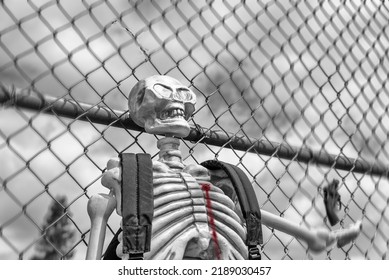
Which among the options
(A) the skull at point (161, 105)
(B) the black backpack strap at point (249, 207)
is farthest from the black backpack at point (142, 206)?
(A) the skull at point (161, 105)

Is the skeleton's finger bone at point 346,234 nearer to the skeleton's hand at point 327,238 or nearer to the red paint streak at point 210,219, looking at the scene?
the skeleton's hand at point 327,238

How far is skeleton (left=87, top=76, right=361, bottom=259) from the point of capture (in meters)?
1.04

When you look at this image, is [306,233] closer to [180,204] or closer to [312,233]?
A: [312,233]

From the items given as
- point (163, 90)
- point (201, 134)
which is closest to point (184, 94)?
point (163, 90)

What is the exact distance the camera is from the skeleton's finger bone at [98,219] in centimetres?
105

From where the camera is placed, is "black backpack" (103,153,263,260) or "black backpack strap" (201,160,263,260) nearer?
"black backpack" (103,153,263,260)

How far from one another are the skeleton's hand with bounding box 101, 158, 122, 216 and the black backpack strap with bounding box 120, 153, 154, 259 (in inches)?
1.9

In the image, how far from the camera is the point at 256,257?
1.07 m

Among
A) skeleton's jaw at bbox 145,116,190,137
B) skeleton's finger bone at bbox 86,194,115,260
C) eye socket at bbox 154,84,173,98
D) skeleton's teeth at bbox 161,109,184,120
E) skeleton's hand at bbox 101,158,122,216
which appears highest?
eye socket at bbox 154,84,173,98

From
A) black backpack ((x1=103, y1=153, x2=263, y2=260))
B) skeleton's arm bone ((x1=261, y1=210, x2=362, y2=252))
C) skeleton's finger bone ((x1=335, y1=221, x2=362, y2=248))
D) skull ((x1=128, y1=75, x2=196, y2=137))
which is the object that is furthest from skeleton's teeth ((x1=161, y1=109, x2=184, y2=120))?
skeleton's finger bone ((x1=335, y1=221, x2=362, y2=248))

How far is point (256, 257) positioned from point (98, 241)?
261 millimetres

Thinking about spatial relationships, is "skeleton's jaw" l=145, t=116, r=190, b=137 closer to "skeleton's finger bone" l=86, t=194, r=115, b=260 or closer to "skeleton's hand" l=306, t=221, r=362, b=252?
"skeleton's finger bone" l=86, t=194, r=115, b=260

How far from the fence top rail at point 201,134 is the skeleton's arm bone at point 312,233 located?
29cm

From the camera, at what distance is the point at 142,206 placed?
3.21 ft
